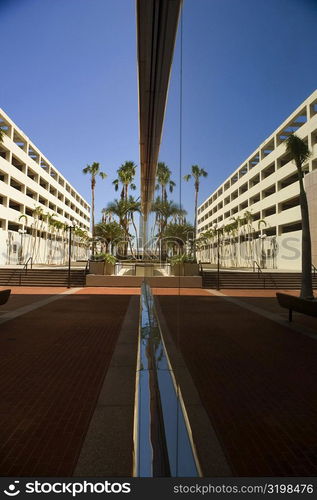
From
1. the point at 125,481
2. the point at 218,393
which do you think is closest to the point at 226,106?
the point at 125,481

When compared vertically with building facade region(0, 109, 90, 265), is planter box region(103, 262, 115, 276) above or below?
below

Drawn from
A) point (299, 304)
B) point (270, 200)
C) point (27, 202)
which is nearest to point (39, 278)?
point (299, 304)

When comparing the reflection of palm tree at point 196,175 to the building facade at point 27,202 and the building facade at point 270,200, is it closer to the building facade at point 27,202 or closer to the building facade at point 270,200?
the building facade at point 270,200

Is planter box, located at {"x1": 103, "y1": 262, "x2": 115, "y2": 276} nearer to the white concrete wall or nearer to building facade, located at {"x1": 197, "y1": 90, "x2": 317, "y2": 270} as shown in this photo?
building facade, located at {"x1": 197, "y1": 90, "x2": 317, "y2": 270}

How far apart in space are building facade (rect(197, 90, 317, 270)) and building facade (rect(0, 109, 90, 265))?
87.7ft

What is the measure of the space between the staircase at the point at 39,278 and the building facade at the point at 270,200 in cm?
1768

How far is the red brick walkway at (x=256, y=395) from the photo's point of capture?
1.85 m

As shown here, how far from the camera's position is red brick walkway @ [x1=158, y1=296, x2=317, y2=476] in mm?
1854

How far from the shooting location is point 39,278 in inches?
803

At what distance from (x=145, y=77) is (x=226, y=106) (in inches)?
140

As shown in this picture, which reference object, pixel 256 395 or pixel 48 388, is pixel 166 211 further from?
pixel 48 388

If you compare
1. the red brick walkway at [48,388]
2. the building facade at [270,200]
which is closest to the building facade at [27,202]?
the red brick walkway at [48,388]

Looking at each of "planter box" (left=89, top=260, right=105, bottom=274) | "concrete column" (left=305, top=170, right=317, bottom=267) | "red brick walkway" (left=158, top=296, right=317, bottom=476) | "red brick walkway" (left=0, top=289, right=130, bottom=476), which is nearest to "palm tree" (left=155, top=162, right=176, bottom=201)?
"red brick walkway" (left=158, top=296, right=317, bottom=476)

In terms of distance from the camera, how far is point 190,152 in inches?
72.1
